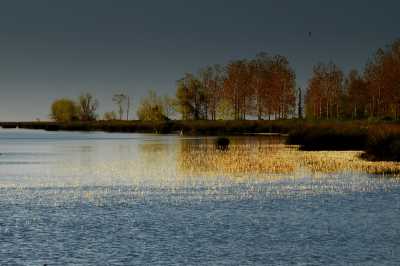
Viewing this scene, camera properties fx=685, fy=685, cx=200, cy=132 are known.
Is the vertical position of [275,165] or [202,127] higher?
[202,127]

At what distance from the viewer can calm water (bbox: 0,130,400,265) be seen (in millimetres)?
14820

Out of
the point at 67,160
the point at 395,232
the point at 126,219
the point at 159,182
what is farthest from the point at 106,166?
the point at 395,232

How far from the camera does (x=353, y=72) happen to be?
161250 millimetres

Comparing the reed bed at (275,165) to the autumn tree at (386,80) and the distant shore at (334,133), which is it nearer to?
the distant shore at (334,133)

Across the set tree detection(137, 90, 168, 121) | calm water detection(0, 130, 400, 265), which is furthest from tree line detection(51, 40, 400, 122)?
calm water detection(0, 130, 400, 265)

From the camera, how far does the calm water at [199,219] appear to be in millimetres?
14820

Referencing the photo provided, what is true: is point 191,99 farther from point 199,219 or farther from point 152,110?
point 199,219

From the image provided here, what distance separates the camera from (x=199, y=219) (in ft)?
63.8

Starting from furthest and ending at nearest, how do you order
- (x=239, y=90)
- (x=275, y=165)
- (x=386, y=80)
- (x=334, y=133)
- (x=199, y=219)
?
(x=239, y=90), (x=386, y=80), (x=334, y=133), (x=275, y=165), (x=199, y=219)

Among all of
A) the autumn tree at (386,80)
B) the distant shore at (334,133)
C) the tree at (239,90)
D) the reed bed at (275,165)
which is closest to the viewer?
the reed bed at (275,165)

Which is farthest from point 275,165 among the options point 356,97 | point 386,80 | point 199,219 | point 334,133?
point 356,97

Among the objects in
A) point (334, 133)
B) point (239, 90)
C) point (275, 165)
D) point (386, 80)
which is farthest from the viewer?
point (239, 90)

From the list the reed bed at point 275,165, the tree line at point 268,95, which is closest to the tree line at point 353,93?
the tree line at point 268,95

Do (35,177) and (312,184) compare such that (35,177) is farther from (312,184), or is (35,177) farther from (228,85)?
(228,85)
